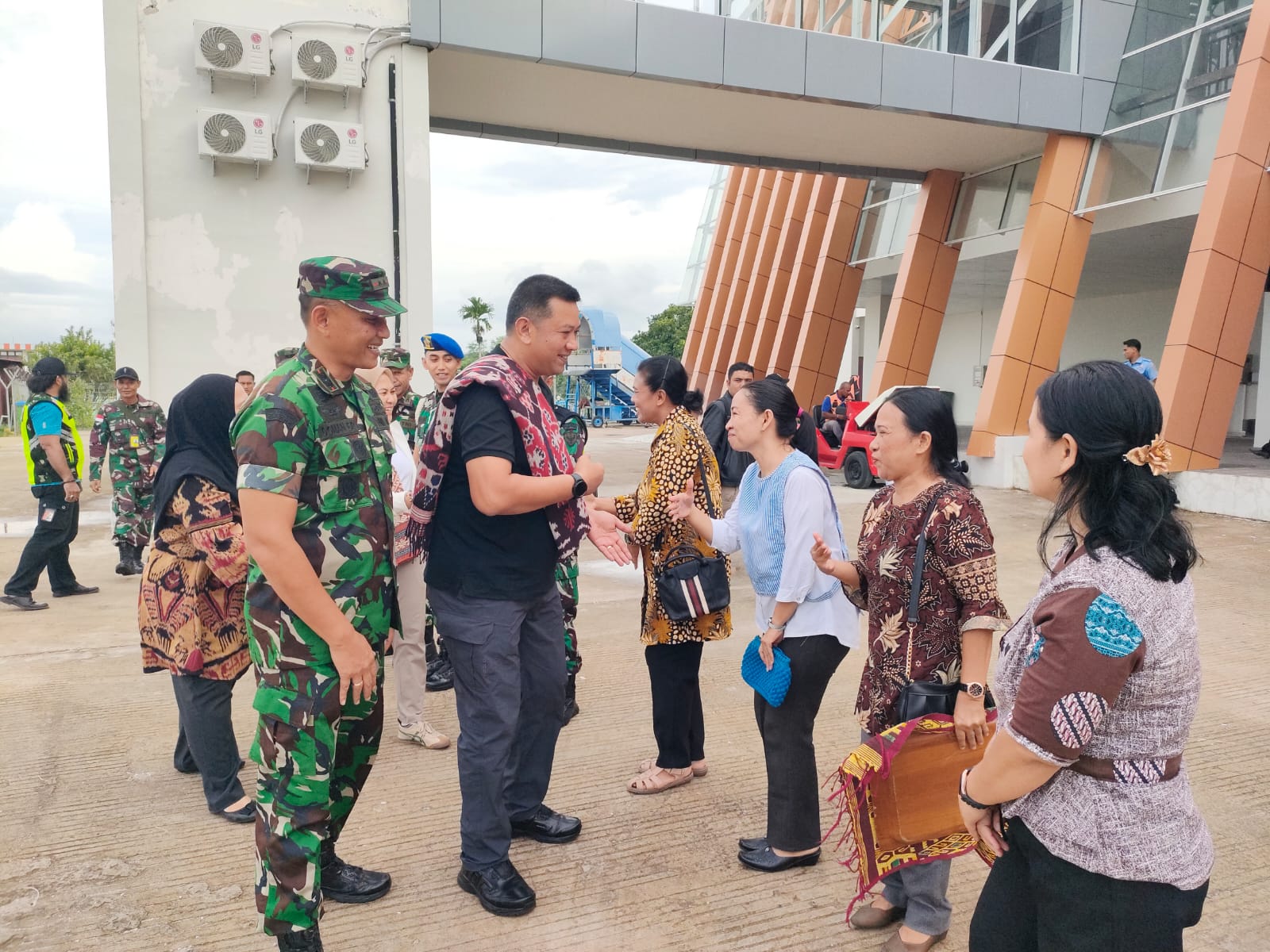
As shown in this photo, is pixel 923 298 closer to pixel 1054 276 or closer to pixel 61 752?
pixel 1054 276

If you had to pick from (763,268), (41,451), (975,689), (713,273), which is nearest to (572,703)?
(975,689)

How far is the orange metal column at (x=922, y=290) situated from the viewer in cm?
1622

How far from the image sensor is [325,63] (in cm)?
878

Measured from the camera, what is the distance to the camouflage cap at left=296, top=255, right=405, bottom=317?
8.19 ft

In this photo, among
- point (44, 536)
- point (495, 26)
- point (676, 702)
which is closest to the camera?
point (676, 702)

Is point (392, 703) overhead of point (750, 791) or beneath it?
beneath

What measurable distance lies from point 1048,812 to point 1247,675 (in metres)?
4.56

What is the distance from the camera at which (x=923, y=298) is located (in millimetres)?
16641

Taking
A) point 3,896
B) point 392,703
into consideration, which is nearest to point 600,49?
point 392,703

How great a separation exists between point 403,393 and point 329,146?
434cm

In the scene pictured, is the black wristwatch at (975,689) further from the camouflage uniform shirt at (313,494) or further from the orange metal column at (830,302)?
the orange metal column at (830,302)

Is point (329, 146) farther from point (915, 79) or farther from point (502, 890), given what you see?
point (502, 890)

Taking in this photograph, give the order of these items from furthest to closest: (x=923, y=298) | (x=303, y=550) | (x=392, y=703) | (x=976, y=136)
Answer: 1. (x=923, y=298)
2. (x=976, y=136)
3. (x=392, y=703)
4. (x=303, y=550)

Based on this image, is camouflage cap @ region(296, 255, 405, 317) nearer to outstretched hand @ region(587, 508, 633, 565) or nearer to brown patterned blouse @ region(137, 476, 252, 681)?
outstretched hand @ region(587, 508, 633, 565)
